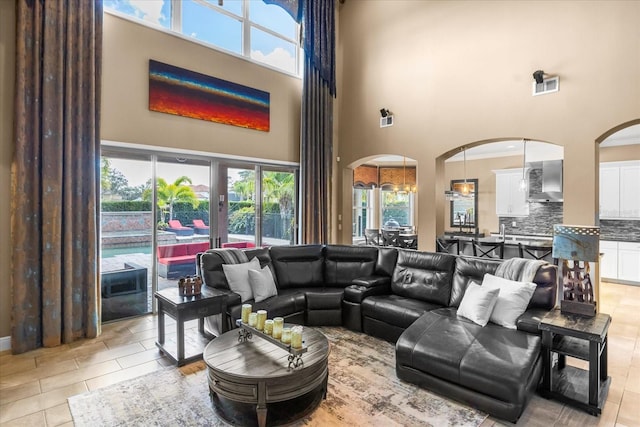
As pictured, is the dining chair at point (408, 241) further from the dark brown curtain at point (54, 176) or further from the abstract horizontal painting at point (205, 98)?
the dark brown curtain at point (54, 176)

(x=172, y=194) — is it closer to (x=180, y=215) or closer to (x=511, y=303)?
(x=180, y=215)

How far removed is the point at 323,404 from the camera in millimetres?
2578

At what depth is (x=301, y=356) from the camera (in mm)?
2432

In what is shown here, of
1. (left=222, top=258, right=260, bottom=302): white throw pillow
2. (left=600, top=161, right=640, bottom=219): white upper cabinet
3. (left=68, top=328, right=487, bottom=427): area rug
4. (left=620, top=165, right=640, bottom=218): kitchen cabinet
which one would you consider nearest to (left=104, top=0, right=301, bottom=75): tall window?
(left=222, top=258, right=260, bottom=302): white throw pillow

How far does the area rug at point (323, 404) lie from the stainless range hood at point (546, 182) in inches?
261

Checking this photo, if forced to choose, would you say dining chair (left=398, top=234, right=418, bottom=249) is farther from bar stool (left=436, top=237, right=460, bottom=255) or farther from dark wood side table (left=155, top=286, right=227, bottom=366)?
dark wood side table (left=155, top=286, right=227, bottom=366)

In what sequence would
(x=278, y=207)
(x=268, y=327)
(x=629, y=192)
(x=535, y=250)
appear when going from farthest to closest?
1. (x=629, y=192)
2. (x=278, y=207)
3. (x=535, y=250)
4. (x=268, y=327)

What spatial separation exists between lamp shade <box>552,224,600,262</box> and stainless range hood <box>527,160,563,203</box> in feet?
18.4

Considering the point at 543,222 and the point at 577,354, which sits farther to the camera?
the point at 543,222

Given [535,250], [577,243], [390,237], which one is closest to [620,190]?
[535,250]

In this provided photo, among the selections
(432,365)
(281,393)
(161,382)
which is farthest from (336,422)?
(161,382)

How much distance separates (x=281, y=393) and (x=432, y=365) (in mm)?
1196

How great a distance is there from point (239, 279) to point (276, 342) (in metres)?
1.48

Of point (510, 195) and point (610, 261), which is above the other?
point (510, 195)
